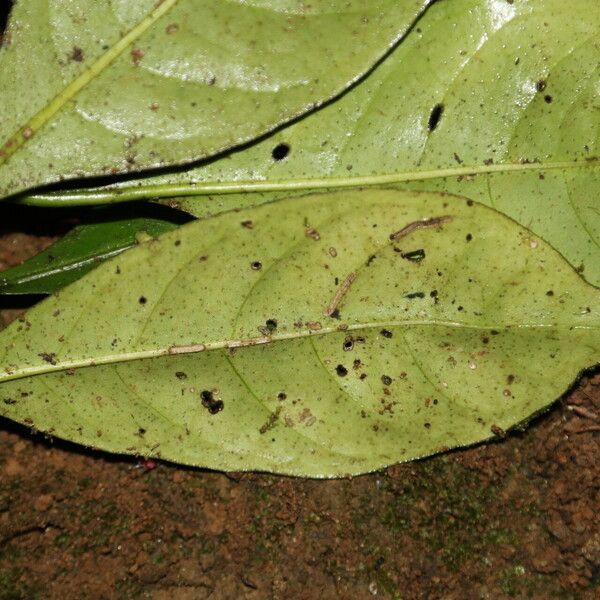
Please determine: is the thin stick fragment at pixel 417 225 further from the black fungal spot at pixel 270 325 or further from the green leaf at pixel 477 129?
the black fungal spot at pixel 270 325

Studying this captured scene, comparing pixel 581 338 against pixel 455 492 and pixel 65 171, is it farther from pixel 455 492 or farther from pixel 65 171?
pixel 65 171

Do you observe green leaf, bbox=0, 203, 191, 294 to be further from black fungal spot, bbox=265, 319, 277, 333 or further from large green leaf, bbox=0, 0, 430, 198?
black fungal spot, bbox=265, 319, 277, 333

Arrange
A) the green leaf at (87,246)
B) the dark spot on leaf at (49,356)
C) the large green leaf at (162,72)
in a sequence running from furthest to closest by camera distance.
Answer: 1. the green leaf at (87,246)
2. the dark spot on leaf at (49,356)
3. the large green leaf at (162,72)

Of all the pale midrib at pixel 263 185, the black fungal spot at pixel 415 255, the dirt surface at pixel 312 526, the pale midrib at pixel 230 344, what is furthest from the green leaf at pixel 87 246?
the black fungal spot at pixel 415 255

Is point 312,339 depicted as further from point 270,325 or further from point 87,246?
point 87,246

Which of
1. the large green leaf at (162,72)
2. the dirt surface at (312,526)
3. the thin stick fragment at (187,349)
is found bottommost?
the dirt surface at (312,526)

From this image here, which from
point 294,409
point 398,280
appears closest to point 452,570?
point 294,409

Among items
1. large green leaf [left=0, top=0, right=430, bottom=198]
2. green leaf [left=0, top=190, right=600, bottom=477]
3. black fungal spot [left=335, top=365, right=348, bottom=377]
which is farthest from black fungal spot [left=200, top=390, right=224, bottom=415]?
large green leaf [left=0, top=0, right=430, bottom=198]
